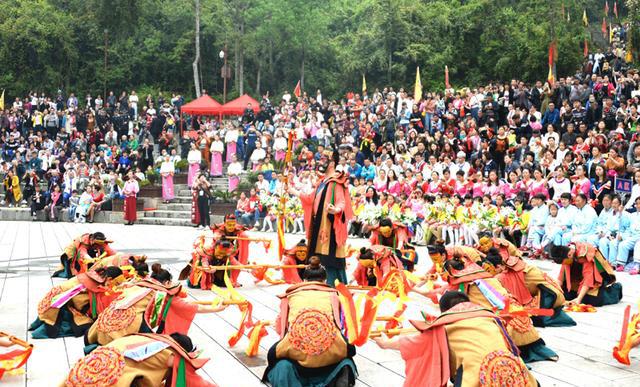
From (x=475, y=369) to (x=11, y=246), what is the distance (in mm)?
13960

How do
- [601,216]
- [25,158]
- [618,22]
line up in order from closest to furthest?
[601,216]
[25,158]
[618,22]

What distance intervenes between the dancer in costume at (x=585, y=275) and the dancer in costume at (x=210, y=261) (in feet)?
13.6

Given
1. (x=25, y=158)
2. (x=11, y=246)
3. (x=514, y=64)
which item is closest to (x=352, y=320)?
(x=11, y=246)

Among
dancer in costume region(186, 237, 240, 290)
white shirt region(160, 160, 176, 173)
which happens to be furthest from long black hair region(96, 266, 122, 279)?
white shirt region(160, 160, 176, 173)

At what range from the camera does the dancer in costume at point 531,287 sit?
25.8 ft

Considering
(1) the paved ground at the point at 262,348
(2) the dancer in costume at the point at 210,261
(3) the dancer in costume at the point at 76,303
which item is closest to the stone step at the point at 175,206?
(1) the paved ground at the point at 262,348

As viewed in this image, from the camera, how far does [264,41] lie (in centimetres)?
4075

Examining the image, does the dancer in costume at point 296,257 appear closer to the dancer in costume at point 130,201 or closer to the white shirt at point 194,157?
the dancer in costume at point 130,201

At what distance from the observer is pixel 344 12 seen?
42.5 metres

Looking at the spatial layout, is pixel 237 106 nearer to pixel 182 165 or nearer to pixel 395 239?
pixel 182 165

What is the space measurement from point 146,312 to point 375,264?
412 cm

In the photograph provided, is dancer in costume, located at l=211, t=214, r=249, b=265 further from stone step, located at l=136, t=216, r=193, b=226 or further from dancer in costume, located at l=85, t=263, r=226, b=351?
stone step, located at l=136, t=216, r=193, b=226

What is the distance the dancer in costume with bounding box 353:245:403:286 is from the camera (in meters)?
9.45

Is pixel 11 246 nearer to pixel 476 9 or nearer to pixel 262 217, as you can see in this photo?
pixel 262 217
